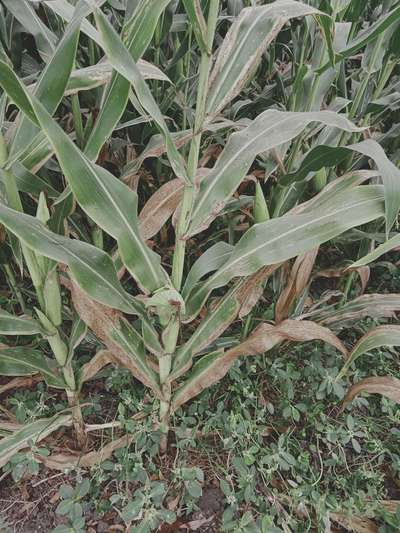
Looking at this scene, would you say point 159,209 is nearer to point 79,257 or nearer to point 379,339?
point 79,257

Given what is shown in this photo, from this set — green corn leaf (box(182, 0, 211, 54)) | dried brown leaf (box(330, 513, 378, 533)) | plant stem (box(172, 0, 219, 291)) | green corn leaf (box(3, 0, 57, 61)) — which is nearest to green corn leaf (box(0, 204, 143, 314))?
plant stem (box(172, 0, 219, 291))

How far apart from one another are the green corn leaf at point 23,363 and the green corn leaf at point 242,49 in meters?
0.55

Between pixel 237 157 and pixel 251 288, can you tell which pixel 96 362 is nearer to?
pixel 251 288

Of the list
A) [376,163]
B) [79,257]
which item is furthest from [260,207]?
[79,257]

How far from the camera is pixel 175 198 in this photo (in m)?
0.88

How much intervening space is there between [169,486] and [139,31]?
82 cm

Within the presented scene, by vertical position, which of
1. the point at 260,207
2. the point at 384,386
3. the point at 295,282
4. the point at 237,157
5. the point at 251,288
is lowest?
the point at 384,386

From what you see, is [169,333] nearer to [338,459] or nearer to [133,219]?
[133,219]

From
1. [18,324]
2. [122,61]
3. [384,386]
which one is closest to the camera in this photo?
[122,61]

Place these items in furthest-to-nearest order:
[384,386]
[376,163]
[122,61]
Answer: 1. [384,386]
2. [376,163]
3. [122,61]

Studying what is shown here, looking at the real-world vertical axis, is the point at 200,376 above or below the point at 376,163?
below

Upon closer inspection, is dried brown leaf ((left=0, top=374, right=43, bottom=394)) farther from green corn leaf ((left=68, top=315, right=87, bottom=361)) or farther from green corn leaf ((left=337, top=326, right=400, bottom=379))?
green corn leaf ((left=337, top=326, right=400, bottom=379))

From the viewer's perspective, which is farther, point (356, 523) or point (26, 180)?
point (356, 523)

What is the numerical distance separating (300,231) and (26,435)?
637mm
